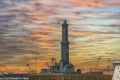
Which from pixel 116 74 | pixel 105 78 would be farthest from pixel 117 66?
pixel 105 78

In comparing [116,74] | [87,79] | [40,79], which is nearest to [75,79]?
[87,79]

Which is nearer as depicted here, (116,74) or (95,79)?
(116,74)

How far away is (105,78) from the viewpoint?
640 ft

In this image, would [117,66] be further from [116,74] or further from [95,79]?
[95,79]

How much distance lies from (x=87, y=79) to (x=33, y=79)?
28.7 m

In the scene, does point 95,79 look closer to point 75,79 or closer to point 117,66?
point 75,79

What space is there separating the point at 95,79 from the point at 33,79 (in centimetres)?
3288

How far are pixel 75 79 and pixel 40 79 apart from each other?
18.6 m

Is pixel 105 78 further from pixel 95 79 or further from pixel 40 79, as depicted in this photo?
pixel 40 79

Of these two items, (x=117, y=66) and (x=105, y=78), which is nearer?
(x=117, y=66)

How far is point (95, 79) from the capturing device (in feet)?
653

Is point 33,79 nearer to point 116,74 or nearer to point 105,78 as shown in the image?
point 105,78

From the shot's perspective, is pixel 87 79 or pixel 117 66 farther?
pixel 87 79

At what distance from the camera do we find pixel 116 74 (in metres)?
96.7
